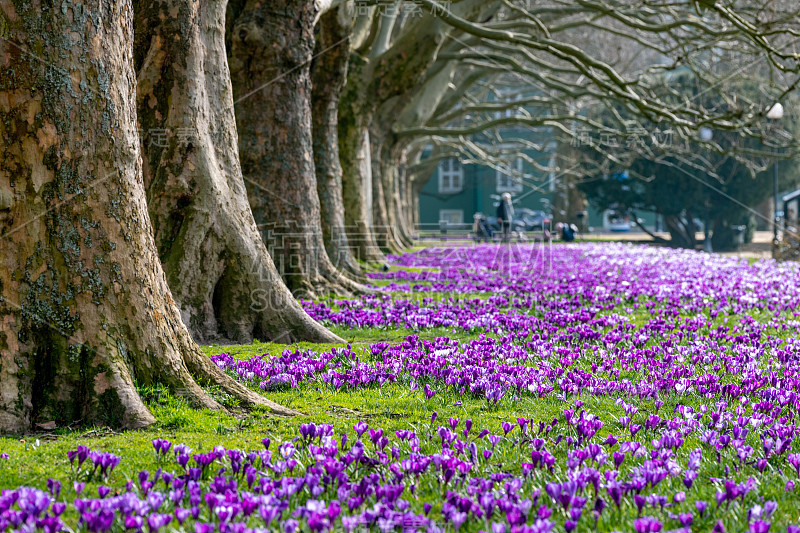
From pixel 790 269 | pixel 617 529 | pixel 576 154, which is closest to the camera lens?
pixel 617 529

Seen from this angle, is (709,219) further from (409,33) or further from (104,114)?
(104,114)

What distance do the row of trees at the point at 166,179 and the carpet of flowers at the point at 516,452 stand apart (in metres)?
0.80

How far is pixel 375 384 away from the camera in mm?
6066

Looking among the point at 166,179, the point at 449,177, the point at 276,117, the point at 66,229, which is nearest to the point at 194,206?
the point at 166,179

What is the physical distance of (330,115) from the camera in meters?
14.0

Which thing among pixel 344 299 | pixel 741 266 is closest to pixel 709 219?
pixel 741 266

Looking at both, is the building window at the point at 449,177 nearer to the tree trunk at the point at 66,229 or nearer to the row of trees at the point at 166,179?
the row of trees at the point at 166,179

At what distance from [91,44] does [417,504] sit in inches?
119

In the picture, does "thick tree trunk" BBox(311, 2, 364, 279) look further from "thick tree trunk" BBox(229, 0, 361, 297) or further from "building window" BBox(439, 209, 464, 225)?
"building window" BBox(439, 209, 464, 225)

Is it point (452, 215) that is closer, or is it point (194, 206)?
point (194, 206)

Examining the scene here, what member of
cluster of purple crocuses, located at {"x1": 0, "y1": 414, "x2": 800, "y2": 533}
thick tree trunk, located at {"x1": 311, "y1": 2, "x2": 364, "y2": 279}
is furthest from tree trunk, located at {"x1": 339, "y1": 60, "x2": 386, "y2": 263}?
cluster of purple crocuses, located at {"x1": 0, "y1": 414, "x2": 800, "y2": 533}

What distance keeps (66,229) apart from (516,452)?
2641mm

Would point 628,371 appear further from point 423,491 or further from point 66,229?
point 66,229

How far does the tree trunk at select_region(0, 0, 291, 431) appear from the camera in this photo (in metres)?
4.25
